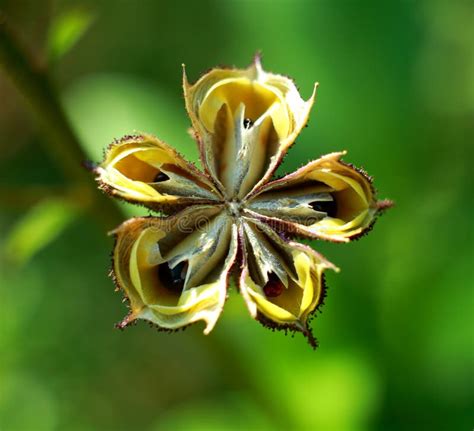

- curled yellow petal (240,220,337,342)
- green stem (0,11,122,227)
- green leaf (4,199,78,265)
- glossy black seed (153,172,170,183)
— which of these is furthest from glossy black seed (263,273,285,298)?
green leaf (4,199,78,265)

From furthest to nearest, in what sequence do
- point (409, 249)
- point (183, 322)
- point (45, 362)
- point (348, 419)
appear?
point (45, 362), point (409, 249), point (348, 419), point (183, 322)

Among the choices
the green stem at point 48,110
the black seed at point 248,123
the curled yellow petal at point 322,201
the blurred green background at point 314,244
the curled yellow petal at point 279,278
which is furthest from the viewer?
the blurred green background at point 314,244

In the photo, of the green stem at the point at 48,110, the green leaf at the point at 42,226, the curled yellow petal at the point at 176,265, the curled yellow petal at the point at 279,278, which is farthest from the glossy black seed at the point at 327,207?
the green leaf at the point at 42,226

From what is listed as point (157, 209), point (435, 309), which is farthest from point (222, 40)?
point (157, 209)

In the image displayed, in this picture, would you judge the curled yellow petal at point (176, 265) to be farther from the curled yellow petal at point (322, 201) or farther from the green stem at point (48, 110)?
the green stem at point (48, 110)

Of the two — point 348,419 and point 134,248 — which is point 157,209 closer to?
point 134,248

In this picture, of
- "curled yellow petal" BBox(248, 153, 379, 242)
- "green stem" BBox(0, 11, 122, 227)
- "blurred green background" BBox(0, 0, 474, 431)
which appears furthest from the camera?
"blurred green background" BBox(0, 0, 474, 431)

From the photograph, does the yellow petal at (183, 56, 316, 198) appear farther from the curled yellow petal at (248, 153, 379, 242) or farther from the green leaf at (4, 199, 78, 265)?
the green leaf at (4, 199, 78, 265)
